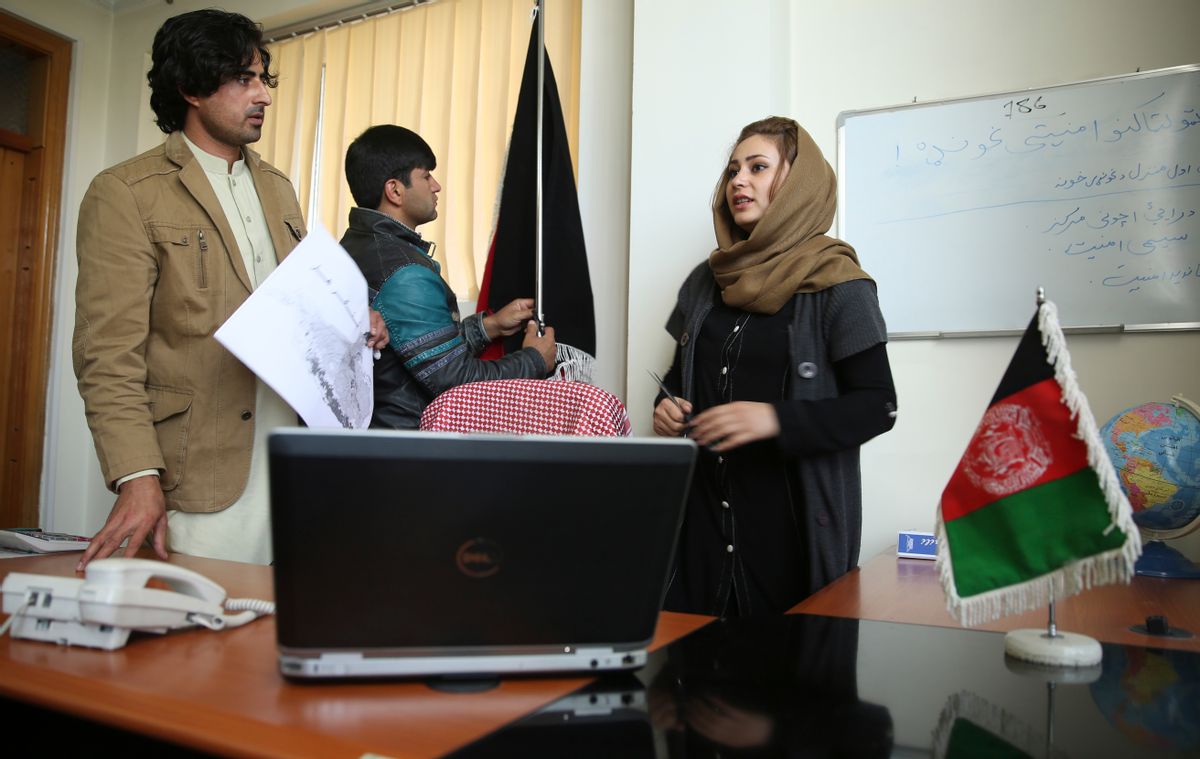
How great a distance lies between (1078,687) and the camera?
2.80 feet

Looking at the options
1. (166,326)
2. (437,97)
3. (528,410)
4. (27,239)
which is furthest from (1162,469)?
(27,239)

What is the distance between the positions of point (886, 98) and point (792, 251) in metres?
1.14

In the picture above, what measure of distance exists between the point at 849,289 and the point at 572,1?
1941mm

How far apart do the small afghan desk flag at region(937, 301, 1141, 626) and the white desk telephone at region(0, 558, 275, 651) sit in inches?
33.5

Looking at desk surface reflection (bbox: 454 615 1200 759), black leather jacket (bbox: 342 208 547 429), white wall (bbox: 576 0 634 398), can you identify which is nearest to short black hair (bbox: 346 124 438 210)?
black leather jacket (bbox: 342 208 547 429)

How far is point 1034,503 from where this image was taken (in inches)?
36.8

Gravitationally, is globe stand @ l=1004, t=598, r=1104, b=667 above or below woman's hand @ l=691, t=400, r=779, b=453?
below

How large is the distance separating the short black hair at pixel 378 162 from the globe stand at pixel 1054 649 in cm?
168

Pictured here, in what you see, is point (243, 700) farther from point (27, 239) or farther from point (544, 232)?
point (27, 239)

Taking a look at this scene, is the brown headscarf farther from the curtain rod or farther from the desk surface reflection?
the curtain rod

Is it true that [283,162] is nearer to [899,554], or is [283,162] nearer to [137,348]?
[137,348]

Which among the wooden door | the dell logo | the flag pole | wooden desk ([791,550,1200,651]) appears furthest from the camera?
the wooden door

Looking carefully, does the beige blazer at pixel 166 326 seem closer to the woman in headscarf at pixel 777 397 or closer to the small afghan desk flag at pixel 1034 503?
the woman in headscarf at pixel 777 397

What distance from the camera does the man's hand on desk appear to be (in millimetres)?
1363
